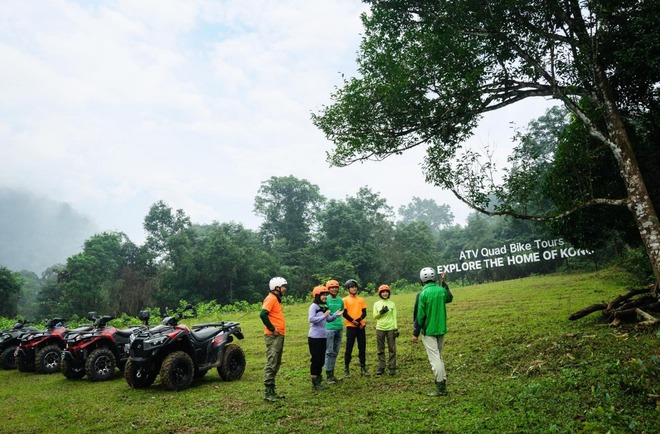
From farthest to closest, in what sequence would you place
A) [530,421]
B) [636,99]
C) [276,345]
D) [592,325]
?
[636,99], [592,325], [276,345], [530,421]

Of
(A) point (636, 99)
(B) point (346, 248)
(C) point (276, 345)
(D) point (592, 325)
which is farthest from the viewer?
(B) point (346, 248)

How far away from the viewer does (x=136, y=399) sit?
8219 millimetres

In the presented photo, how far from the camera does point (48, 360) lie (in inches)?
490

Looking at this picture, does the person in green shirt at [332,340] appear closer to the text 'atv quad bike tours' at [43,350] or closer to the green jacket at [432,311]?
the green jacket at [432,311]

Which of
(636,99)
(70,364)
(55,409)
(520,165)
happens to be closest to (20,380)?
(70,364)

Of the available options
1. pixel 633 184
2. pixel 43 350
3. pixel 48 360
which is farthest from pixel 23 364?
pixel 633 184

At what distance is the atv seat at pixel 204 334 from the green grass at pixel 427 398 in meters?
0.94

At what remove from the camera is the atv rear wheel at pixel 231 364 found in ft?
30.7

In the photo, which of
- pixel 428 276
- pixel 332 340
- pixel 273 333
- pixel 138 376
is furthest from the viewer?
pixel 138 376

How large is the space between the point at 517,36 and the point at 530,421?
325 inches

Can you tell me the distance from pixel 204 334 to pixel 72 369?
4046 millimetres

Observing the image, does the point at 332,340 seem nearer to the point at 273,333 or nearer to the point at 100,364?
the point at 273,333

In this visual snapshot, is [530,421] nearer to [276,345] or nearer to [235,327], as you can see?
[276,345]

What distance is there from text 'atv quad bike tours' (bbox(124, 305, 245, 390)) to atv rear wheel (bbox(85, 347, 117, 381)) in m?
1.68
